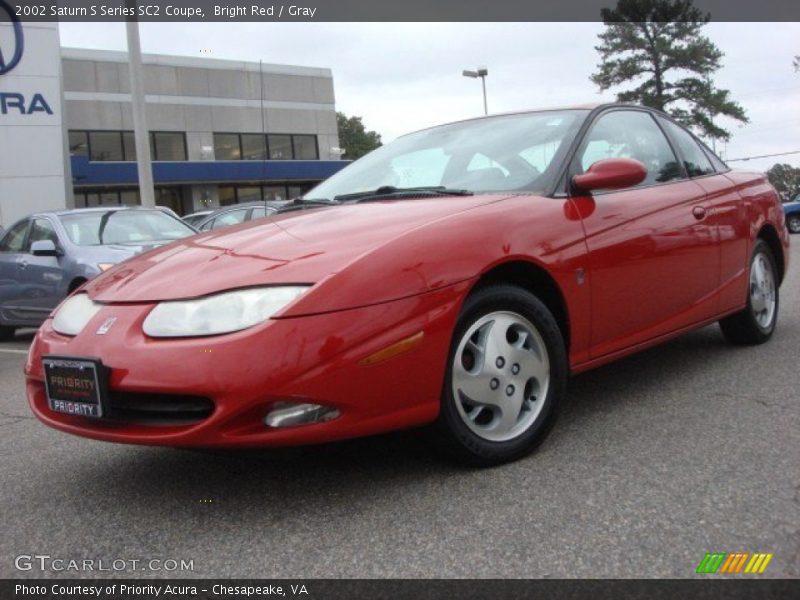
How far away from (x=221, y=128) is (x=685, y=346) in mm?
32371

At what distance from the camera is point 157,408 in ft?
7.84

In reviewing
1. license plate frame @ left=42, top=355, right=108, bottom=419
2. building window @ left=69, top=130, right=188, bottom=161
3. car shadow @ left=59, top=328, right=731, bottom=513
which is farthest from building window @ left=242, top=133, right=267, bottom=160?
license plate frame @ left=42, top=355, right=108, bottom=419

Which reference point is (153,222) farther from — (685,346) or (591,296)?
(591,296)

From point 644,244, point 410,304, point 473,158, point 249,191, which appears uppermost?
point 249,191

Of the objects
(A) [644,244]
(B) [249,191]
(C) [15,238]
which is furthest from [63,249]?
(B) [249,191]

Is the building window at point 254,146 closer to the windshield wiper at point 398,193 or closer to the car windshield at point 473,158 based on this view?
the car windshield at point 473,158

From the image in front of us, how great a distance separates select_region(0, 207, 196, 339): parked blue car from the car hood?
4198 mm

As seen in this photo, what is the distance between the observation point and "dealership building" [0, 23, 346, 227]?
31.8 m

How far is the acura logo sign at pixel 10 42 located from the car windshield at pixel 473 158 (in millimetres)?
14831

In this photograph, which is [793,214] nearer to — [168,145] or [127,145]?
[168,145]

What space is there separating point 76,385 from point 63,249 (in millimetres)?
5287

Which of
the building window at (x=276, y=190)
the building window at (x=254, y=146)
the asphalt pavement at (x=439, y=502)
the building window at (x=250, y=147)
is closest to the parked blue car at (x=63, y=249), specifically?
the asphalt pavement at (x=439, y=502)

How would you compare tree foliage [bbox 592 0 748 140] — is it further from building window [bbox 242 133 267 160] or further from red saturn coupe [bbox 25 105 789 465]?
red saturn coupe [bbox 25 105 789 465]
